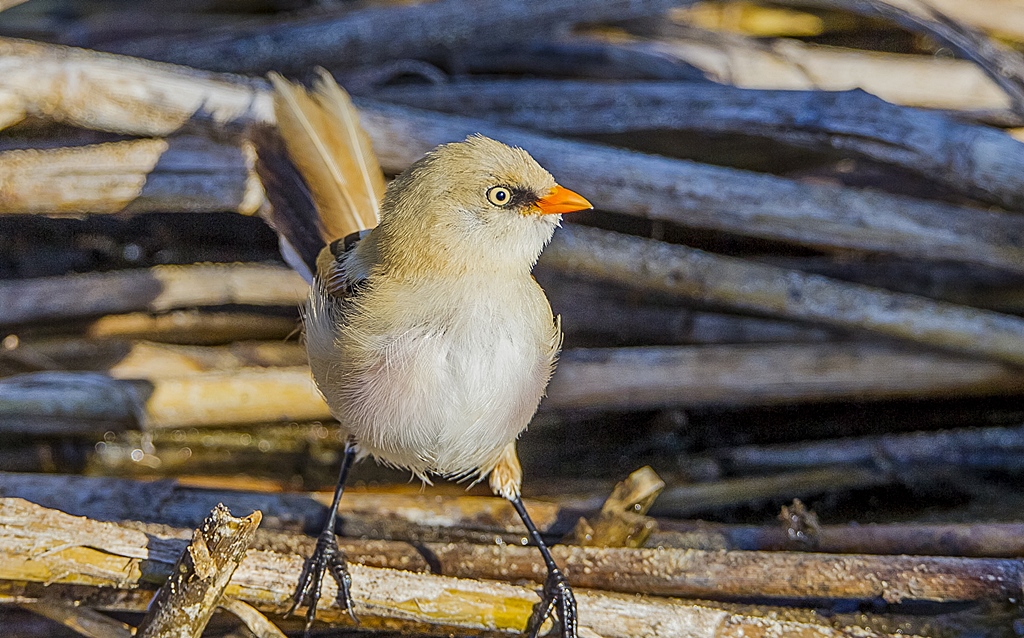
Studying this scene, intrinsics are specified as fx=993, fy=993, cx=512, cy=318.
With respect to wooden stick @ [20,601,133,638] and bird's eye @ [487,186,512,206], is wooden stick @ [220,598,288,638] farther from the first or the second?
bird's eye @ [487,186,512,206]

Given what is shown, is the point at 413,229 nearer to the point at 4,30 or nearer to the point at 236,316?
the point at 236,316

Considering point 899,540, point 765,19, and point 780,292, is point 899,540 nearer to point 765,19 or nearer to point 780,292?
point 780,292

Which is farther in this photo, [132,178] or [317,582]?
[132,178]

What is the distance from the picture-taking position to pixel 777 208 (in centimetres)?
376

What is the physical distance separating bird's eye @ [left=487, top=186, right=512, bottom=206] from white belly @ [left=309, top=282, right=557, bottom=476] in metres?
0.27

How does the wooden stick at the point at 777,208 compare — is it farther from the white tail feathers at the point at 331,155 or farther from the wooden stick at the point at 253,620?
the wooden stick at the point at 253,620

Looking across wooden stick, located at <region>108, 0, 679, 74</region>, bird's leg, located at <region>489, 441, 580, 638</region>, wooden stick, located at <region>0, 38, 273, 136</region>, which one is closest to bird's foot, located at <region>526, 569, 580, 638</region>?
bird's leg, located at <region>489, 441, 580, 638</region>

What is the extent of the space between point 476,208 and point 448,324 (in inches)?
13.0

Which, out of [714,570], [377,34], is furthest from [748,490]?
[377,34]

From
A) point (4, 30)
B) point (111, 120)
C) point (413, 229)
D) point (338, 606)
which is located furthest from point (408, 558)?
point (4, 30)

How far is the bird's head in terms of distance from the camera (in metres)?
2.68

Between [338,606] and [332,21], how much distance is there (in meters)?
2.82

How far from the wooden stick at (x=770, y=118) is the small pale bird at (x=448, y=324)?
1485 mm

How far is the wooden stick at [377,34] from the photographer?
440cm
